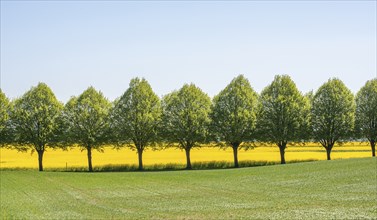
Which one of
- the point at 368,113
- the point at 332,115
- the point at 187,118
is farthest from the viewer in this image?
the point at 368,113

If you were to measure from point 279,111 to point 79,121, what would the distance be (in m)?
39.4

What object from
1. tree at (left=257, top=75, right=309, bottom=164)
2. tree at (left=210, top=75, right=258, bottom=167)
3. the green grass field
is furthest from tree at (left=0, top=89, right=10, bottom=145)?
tree at (left=257, top=75, right=309, bottom=164)

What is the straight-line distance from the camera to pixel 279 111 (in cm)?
8650

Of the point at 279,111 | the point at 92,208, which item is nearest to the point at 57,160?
the point at 279,111

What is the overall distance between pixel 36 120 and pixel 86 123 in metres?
9.42

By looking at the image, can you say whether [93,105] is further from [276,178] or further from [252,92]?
[276,178]

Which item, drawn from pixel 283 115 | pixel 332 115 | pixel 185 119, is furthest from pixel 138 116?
pixel 332 115

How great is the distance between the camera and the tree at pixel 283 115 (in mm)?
85188

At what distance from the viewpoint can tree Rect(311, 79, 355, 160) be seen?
86875 millimetres

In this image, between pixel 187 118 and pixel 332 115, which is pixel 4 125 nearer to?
pixel 187 118

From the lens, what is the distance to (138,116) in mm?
83625

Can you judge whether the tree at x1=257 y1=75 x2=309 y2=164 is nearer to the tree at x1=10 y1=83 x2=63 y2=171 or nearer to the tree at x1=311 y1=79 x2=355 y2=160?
the tree at x1=311 y1=79 x2=355 y2=160

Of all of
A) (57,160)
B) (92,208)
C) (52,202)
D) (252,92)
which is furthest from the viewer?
(57,160)

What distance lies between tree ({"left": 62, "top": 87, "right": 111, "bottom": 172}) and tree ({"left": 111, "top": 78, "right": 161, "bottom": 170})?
7.82ft
